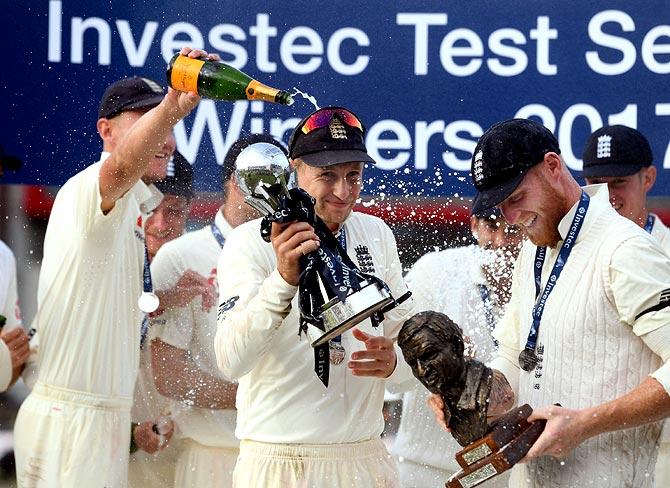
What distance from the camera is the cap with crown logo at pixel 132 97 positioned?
5746 mm

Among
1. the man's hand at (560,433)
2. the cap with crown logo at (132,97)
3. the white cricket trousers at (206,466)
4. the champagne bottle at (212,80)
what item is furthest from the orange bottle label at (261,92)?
the white cricket trousers at (206,466)

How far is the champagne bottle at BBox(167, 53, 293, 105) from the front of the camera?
4.27 m

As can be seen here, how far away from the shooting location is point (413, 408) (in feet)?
20.5

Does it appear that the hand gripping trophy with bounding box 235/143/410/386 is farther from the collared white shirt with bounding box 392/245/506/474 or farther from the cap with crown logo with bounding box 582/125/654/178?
the cap with crown logo with bounding box 582/125/654/178

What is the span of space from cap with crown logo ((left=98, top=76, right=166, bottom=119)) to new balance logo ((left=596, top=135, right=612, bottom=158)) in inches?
78.7

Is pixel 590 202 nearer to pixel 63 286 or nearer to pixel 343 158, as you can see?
pixel 343 158

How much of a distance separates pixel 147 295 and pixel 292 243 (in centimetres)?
188

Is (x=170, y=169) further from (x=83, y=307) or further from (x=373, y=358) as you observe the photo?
(x=373, y=358)

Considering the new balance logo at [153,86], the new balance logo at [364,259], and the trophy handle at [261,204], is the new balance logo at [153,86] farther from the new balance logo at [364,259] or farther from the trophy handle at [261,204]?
the trophy handle at [261,204]

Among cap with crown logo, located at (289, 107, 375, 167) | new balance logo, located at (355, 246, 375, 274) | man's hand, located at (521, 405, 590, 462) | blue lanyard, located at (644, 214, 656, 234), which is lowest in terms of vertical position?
man's hand, located at (521, 405, 590, 462)

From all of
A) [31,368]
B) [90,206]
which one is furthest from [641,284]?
[31,368]

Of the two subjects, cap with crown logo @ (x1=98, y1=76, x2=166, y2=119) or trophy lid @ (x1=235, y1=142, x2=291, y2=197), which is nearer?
trophy lid @ (x1=235, y1=142, x2=291, y2=197)

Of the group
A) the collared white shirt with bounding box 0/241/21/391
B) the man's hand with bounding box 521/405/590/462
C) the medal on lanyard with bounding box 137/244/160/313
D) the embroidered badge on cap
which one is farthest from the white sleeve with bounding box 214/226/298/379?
the collared white shirt with bounding box 0/241/21/391

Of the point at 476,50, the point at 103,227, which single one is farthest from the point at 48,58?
the point at 476,50
